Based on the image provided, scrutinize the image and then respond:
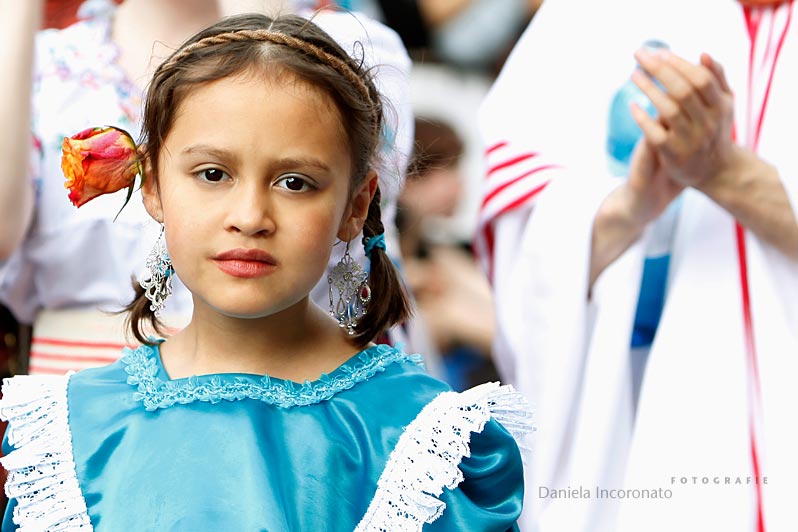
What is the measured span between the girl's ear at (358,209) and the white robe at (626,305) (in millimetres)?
740

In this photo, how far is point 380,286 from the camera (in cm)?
201

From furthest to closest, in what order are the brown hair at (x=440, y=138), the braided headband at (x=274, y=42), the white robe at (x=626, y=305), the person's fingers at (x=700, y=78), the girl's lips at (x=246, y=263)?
the brown hair at (x=440, y=138) < the white robe at (x=626, y=305) < the person's fingers at (x=700, y=78) < the braided headband at (x=274, y=42) < the girl's lips at (x=246, y=263)

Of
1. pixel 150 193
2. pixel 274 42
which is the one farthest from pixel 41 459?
pixel 274 42

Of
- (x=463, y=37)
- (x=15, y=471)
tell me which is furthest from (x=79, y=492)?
(x=463, y=37)

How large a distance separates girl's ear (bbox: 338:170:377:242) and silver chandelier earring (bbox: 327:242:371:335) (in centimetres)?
2

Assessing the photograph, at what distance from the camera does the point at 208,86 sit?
177cm

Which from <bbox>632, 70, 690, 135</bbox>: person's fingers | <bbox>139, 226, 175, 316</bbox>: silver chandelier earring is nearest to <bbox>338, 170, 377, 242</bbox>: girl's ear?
<bbox>139, 226, 175, 316</bbox>: silver chandelier earring

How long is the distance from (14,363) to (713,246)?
139 cm

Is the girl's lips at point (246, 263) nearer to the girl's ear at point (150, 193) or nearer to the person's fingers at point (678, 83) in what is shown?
the girl's ear at point (150, 193)

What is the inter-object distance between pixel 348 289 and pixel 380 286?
84 mm

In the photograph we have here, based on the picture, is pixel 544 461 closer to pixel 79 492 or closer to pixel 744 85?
pixel 744 85

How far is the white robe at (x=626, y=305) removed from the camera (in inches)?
94.1

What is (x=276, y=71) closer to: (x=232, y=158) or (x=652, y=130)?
(x=232, y=158)

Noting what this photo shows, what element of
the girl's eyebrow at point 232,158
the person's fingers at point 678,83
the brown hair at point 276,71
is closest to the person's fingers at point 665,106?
the person's fingers at point 678,83
